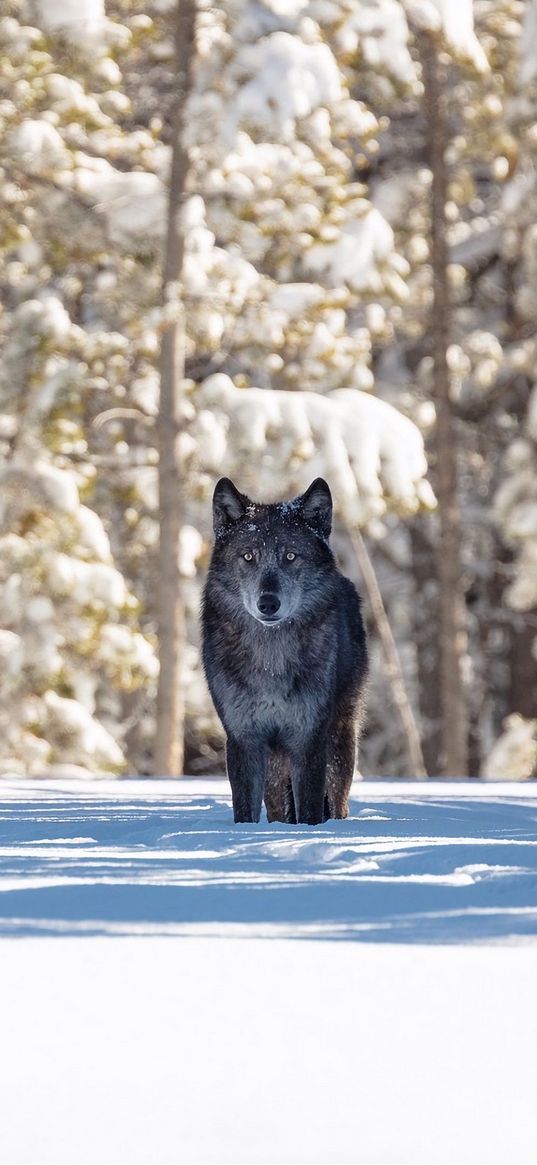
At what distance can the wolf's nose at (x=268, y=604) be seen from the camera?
6188 mm

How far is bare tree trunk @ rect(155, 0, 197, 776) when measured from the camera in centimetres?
1783

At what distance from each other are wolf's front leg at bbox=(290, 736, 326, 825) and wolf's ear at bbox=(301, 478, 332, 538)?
830 mm

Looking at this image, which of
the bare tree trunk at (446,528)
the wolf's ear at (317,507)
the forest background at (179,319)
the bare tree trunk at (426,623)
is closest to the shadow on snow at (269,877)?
the wolf's ear at (317,507)

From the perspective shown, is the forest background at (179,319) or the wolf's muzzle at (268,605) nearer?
the wolf's muzzle at (268,605)

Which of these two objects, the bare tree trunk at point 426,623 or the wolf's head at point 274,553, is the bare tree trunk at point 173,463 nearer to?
the bare tree trunk at point 426,623

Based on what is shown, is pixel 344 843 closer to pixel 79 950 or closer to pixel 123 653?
pixel 79 950

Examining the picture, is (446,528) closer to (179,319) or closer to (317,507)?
(179,319)

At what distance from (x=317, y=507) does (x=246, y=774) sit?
41.6 inches

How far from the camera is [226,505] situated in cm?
673

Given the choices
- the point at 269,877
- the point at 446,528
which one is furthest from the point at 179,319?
the point at 269,877

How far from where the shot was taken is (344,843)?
5.72m

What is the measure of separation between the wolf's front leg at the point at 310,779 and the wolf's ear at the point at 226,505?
927mm

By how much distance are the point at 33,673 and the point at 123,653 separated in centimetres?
100

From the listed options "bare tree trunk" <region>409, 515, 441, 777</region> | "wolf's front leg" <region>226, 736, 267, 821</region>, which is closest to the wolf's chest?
"wolf's front leg" <region>226, 736, 267, 821</region>
